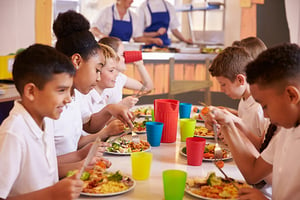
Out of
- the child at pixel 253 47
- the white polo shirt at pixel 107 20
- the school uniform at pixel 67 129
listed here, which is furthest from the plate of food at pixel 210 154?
the white polo shirt at pixel 107 20

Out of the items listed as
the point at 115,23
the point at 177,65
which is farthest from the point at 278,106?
the point at 115,23

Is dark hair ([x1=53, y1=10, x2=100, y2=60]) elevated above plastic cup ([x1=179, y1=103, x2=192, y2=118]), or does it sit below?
above

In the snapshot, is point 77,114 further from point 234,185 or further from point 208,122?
point 234,185

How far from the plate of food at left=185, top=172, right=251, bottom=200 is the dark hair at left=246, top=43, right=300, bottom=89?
0.35m

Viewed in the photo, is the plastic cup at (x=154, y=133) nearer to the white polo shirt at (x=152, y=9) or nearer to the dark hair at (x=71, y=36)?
the dark hair at (x=71, y=36)

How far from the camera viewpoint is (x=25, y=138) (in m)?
1.11

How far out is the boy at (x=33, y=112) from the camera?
3.54 feet

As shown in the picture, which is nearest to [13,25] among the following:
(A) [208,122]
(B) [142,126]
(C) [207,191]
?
(B) [142,126]

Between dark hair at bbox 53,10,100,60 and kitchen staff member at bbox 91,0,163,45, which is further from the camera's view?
kitchen staff member at bbox 91,0,163,45

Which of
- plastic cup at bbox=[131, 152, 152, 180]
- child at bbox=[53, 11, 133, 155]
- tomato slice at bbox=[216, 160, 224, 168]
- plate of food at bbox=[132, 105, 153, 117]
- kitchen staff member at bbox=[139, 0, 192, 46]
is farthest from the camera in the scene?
kitchen staff member at bbox=[139, 0, 192, 46]

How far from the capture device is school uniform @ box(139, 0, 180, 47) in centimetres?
520

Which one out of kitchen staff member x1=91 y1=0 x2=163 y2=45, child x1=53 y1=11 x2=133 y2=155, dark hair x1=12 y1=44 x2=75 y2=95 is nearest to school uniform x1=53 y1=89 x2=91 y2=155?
child x1=53 y1=11 x2=133 y2=155

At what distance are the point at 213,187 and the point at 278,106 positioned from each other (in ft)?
1.08

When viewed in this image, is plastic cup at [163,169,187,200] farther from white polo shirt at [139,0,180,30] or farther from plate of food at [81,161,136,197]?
white polo shirt at [139,0,180,30]
